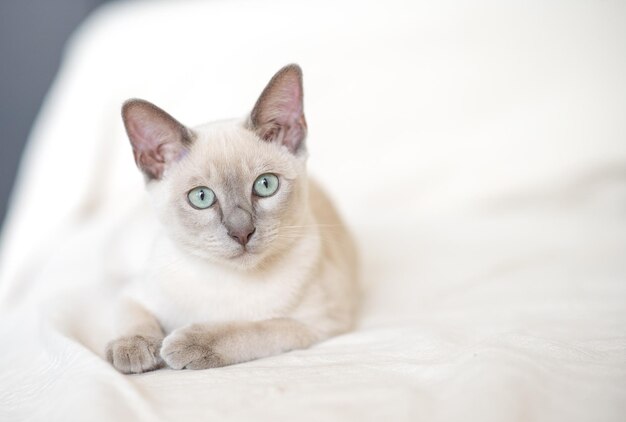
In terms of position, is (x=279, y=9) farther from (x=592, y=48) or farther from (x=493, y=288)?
(x=493, y=288)

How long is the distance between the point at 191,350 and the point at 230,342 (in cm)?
9

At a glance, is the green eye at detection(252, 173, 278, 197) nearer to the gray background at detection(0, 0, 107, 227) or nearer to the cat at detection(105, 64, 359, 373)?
the cat at detection(105, 64, 359, 373)

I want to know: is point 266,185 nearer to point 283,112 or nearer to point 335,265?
point 283,112

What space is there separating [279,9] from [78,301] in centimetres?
172

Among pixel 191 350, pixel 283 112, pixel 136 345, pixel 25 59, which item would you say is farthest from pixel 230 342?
pixel 25 59

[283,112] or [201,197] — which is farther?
[283,112]

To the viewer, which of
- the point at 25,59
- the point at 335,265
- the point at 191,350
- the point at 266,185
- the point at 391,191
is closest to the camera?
the point at 191,350

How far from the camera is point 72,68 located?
305 cm

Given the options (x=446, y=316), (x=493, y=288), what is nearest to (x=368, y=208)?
(x=493, y=288)

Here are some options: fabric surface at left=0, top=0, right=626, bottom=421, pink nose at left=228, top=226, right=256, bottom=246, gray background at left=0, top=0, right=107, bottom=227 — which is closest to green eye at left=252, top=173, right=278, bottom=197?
pink nose at left=228, top=226, right=256, bottom=246

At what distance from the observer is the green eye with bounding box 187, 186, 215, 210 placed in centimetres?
138

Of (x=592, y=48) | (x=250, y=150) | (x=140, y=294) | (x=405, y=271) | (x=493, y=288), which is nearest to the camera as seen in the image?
(x=250, y=150)

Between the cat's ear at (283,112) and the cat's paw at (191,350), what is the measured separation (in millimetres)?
501

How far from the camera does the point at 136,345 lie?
1.32m
